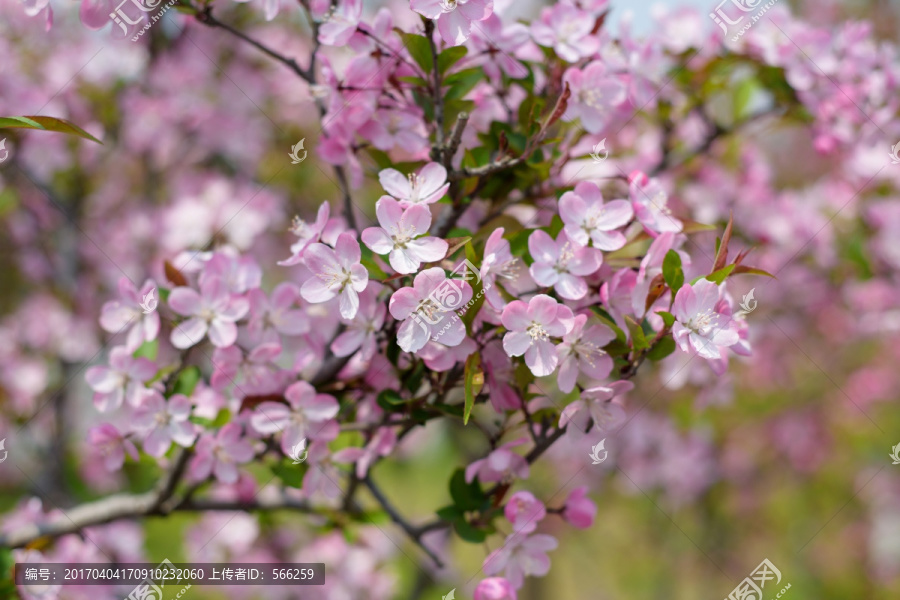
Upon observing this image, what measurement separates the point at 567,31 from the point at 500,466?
35.1 inches

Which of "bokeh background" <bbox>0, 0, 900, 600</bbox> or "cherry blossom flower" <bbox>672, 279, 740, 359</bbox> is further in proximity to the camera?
"bokeh background" <bbox>0, 0, 900, 600</bbox>

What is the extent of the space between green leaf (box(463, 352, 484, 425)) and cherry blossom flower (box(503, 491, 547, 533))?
0.86 feet

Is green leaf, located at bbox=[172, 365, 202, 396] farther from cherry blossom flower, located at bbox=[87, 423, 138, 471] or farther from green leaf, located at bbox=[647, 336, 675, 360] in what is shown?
green leaf, located at bbox=[647, 336, 675, 360]

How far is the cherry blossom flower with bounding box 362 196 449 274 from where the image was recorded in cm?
99

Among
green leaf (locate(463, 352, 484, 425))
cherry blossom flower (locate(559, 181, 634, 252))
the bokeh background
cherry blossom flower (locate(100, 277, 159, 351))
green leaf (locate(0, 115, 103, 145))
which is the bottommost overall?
the bokeh background

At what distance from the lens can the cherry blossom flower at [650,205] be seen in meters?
1.17

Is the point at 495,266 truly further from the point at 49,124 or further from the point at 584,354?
the point at 49,124

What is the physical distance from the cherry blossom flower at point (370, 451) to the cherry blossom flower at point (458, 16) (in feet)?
2.45

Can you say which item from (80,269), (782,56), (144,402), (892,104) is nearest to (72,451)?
(80,269)

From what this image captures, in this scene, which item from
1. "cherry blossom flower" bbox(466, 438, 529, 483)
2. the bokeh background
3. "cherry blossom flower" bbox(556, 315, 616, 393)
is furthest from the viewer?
the bokeh background

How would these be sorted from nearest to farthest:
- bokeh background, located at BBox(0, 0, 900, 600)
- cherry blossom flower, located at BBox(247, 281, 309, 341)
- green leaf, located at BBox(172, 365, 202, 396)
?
cherry blossom flower, located at BBox(247, 281, 309, 341) < green leaf, located at BBox(172, 365, 202, 396) < bokeh background, located at BBox(0, 0, 900, 600)

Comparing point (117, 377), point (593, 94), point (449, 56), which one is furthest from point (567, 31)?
Answer: point (117, 377)

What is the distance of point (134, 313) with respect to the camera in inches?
53.5

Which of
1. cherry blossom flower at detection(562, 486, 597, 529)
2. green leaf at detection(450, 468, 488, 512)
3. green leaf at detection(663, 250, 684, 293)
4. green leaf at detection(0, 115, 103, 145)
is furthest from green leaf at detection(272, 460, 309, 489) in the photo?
green leaf at detection(663, 250, 684, 293)
